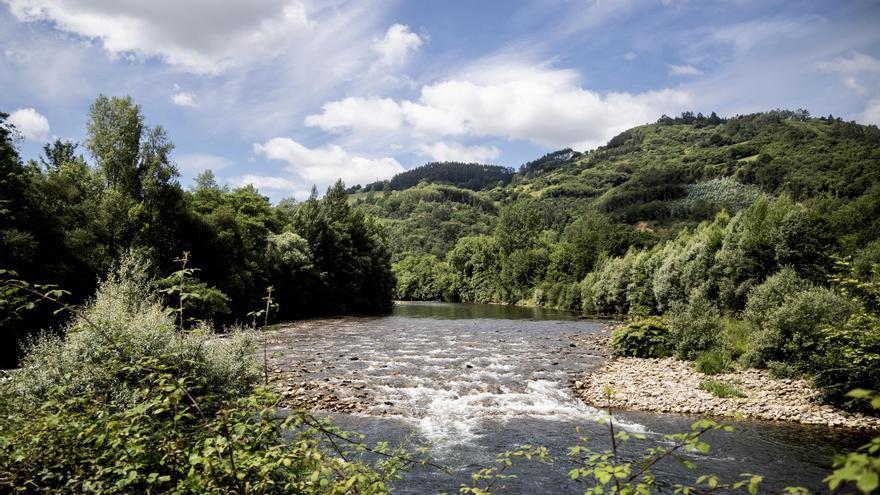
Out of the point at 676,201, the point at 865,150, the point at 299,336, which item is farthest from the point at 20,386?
the point at 676,201

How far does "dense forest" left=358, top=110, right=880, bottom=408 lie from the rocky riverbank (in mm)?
983

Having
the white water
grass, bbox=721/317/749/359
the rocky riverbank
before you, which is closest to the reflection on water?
the white water

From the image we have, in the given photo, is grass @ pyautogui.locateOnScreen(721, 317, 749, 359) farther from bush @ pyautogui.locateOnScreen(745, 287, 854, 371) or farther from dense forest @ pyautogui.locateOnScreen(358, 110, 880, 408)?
bush @ pyautogui.locateOnScreen(745, 287, 854, 371)

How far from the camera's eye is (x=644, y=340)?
2959 cm

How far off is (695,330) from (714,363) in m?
4.16

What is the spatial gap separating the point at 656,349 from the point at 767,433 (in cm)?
1353

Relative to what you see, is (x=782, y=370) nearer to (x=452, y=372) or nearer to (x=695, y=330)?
(x=695, y=330)

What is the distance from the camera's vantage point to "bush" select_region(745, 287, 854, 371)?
65.3 ft

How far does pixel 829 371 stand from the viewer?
17.1 m

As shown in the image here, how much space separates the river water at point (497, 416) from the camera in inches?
495

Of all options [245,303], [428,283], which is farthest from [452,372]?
[428,283]

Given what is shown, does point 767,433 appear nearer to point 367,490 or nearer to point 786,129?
point 367,490

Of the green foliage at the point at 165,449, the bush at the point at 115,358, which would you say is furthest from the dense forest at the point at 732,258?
the bush at the point at 115,358

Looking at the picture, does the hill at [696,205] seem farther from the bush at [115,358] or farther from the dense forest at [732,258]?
the bush at [115,358]
